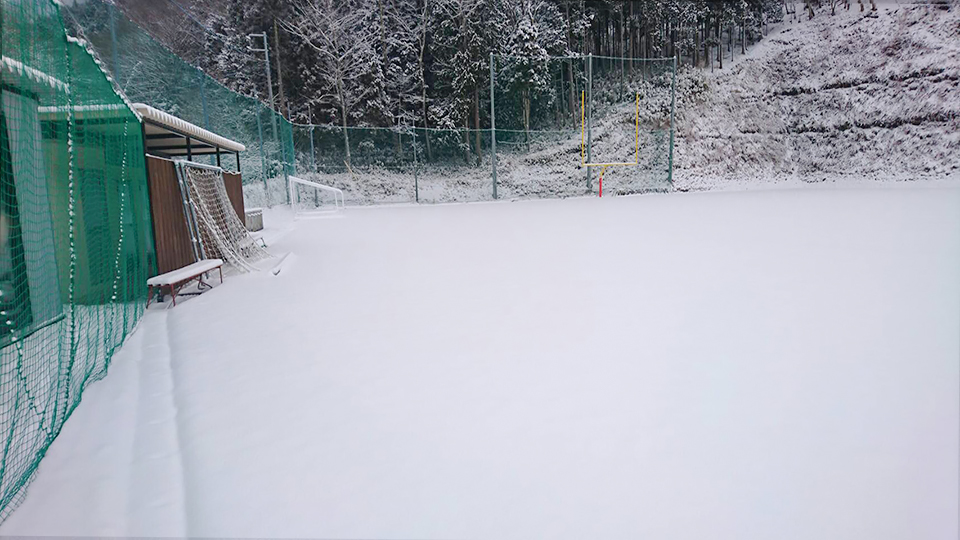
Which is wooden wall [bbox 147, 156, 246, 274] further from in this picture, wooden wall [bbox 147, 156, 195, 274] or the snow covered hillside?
the snow covered hillside

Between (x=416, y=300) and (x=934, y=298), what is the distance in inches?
141

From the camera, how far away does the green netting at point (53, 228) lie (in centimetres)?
227

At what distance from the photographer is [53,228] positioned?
3363mm

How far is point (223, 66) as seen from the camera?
771 inches

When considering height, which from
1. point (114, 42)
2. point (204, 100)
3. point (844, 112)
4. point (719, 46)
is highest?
point (719, 46)

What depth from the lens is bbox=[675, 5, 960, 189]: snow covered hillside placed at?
69.2 feet

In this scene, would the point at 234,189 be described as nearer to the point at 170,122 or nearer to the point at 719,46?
the point at 170,122

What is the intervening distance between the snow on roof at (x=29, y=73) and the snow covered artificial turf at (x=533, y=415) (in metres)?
1.49

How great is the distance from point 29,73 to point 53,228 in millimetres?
982

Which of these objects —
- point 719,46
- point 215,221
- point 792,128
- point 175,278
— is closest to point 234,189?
point 215,221

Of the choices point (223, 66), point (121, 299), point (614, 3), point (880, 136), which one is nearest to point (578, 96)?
point (614, 3)

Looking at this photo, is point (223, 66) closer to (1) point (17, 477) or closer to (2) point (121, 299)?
(2) point (121, 299)

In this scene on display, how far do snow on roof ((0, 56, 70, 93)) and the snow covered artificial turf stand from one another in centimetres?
149

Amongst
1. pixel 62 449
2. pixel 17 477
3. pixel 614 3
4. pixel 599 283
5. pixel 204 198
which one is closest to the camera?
pixel 17 477
